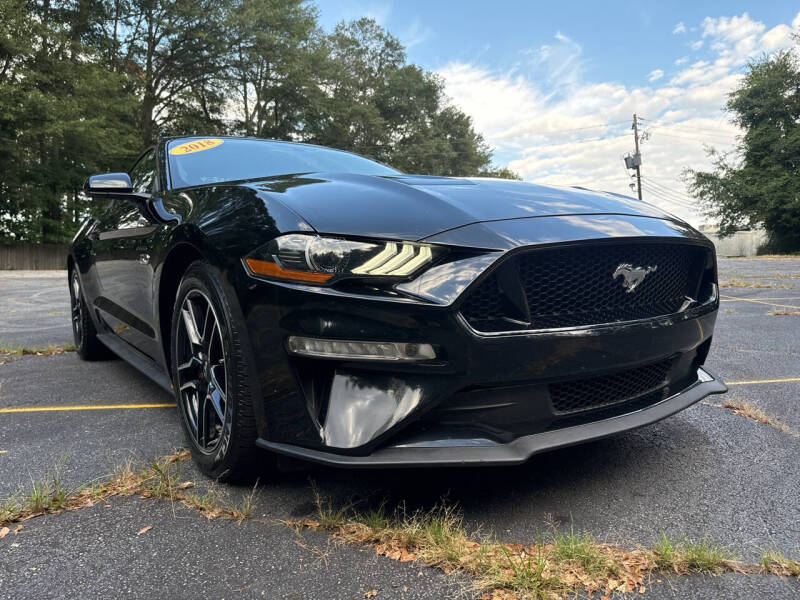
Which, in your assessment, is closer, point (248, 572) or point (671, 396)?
point (248, 572)

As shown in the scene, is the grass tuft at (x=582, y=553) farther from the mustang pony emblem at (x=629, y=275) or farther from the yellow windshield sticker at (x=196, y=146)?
the yellow windshield sticker at (x=196, y=146)

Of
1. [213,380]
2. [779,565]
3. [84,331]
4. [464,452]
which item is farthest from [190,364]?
[84,331]

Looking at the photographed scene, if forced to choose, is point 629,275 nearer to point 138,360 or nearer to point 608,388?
point 608,388

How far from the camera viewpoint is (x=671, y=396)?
76.9 inches

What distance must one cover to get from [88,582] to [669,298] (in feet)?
6.29

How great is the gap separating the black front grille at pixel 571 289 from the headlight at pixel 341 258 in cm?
19

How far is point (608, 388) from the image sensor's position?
1769mm

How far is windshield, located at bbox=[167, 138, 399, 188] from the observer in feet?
8.93

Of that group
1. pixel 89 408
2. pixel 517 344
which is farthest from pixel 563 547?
pixel 89 408

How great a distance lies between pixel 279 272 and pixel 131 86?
26.2 metres

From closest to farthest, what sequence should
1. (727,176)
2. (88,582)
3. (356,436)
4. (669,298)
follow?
(88,582)
(356,436)
(669,298)
(727,176)

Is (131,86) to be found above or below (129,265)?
above

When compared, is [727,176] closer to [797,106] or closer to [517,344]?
[797,106]

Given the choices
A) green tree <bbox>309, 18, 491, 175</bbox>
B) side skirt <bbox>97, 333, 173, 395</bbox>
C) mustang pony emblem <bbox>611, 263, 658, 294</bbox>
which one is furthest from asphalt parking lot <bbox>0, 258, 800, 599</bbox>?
green tree <bbox>309, 18, 491, 175</bbox>
